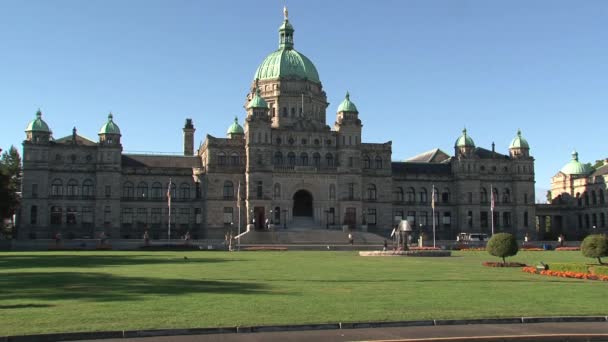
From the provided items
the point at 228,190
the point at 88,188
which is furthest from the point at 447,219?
the point at 88,188

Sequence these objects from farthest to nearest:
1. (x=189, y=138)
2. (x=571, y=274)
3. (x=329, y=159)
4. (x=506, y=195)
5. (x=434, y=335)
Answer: (x=189, y=138) → (x=506, y=195) → (x=329, y=159) → (x=571, y=274) → (x=434, y=335)

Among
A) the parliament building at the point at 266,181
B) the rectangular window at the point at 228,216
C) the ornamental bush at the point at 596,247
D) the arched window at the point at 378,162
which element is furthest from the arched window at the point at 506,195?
the ornamental bush at the point at 596,247

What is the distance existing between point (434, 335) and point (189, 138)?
104 metres

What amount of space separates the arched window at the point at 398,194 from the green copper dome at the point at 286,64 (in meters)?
21.7

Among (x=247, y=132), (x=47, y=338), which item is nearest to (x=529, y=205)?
(x=247, y=132)

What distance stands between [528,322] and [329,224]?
277 feet

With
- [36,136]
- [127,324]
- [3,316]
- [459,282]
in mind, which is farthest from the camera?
[36,136]

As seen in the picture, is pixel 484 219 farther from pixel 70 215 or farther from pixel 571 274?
pixel 571 274

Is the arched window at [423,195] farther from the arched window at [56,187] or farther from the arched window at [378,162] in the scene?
the arched window at [56,187]

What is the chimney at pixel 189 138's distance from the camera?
119 metres

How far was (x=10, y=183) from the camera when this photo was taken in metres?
94.1

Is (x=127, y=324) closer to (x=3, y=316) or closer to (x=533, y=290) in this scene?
(x=3, y=316)

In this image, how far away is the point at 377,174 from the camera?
109m

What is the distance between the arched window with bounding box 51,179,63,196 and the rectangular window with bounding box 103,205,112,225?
6.62 meters
